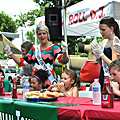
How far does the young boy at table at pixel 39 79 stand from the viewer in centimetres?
357

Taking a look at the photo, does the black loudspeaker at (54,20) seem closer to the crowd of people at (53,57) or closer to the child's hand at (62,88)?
the crowd of people at (53,57)

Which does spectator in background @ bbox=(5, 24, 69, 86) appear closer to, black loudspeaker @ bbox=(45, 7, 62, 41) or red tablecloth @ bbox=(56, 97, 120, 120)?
red tablecloth @ bbox=(56, 97, 120, 120)

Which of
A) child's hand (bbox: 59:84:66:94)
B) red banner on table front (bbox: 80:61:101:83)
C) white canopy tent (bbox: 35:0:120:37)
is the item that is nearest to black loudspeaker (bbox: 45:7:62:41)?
white canopy tent (bbox: 35:0:120:37)

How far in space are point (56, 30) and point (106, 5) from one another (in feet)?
Answer: 8.95

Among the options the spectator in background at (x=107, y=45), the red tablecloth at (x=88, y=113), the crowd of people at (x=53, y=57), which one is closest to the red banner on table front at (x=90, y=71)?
the crowd of people at (x=53, y=57)

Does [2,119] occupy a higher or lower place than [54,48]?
lower

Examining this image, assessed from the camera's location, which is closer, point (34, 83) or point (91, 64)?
point (34, 83)

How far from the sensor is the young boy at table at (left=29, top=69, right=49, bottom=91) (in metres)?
3.57

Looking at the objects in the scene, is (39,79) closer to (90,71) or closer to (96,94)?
(96,94)

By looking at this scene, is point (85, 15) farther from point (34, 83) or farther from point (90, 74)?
point (34, 83)

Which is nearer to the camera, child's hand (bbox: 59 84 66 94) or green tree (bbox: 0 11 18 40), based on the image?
child's hand (bbox: 59 84 66 94)

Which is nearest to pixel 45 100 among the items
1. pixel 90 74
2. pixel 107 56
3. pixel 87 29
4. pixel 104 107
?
pixel 104 107

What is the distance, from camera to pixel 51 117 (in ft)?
6.12

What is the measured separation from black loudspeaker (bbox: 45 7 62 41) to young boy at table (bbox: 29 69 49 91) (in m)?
4.19
